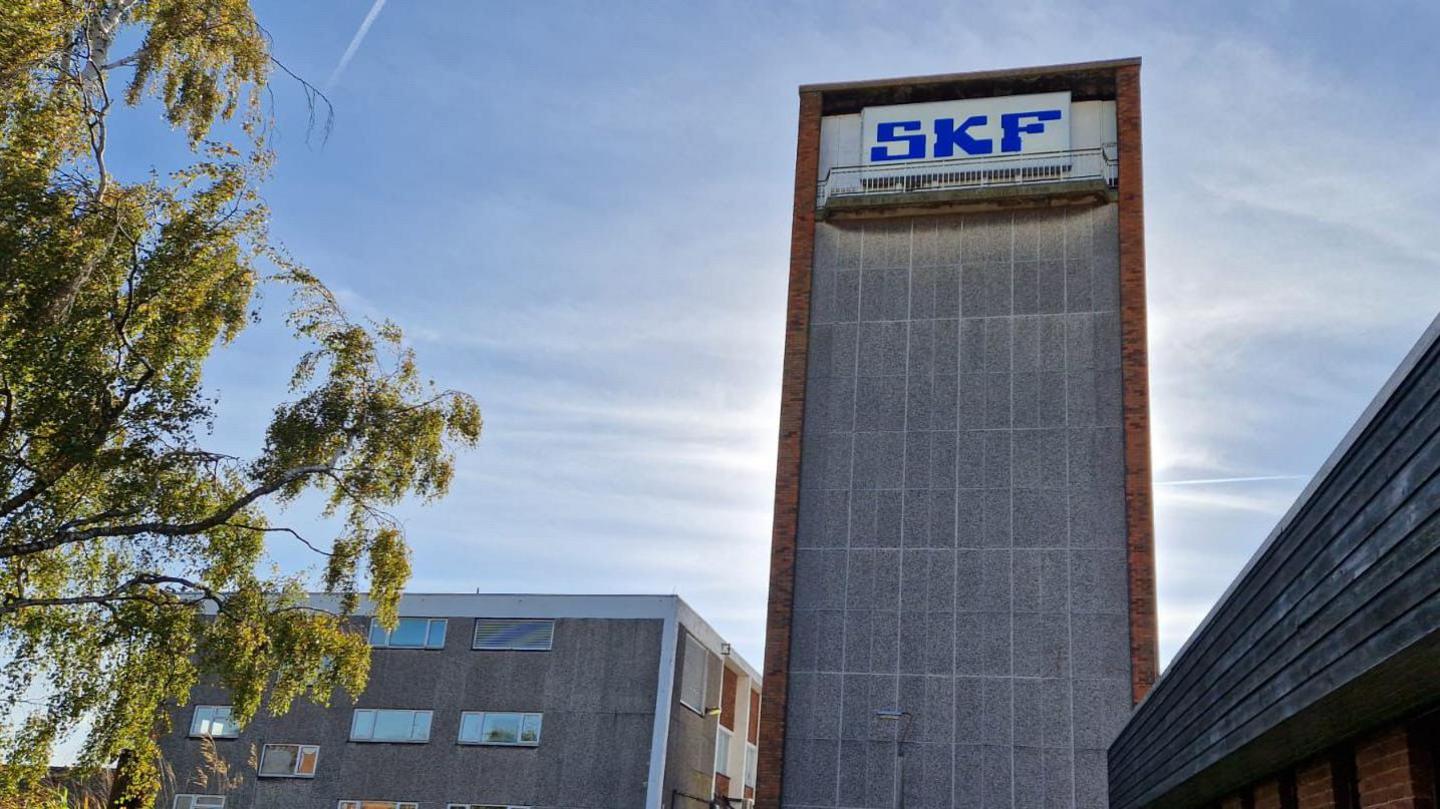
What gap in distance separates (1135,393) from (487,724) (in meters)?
17.8

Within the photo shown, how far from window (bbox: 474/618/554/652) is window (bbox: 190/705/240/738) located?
7356mm

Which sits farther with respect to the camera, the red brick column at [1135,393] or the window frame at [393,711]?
the window frame at [393,711]

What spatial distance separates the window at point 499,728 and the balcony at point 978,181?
14.9 m

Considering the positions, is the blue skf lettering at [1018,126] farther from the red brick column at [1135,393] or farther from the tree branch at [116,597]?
the tree branch at [116,597]

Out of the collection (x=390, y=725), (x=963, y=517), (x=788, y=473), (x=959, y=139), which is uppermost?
(x=959, y=139)

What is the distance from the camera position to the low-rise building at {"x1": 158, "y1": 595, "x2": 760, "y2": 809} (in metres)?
30.6

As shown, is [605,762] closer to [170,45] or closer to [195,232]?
[195,232]

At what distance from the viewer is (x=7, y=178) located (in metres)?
18.0

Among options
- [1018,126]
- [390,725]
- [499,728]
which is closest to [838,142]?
[1018,126]

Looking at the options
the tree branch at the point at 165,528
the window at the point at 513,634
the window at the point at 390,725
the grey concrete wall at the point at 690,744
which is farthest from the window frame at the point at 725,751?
the tree branch at the point at 165,528

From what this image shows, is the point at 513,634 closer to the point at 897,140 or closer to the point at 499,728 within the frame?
the point at 499,728

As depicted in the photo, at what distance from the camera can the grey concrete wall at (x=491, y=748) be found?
100.0ft

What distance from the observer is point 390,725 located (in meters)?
31.9

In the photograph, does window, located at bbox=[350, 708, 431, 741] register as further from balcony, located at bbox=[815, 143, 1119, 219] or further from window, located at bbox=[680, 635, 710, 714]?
balcony, located at bbox=[815, 143, 1119, 219]
